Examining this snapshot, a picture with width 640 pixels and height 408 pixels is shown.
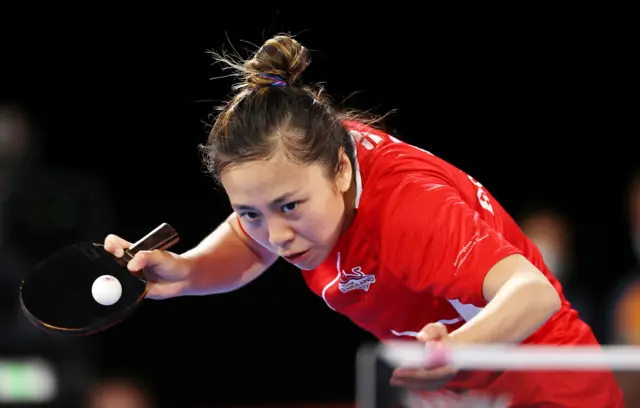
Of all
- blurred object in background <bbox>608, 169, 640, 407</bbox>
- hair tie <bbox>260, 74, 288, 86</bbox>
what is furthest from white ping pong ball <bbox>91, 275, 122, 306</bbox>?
blurred object in background <bbox>608, 169, 640, 407</bbox>

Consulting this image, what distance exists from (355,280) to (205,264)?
0.52 m

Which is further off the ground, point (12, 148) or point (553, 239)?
point (12, 148)

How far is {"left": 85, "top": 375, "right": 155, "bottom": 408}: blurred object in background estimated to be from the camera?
547cm

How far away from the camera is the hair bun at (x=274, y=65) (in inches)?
94.4

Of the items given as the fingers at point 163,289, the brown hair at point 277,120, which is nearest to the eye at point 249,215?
the brown hair at point 277,120

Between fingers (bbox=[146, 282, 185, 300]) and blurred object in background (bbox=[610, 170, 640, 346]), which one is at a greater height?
fingers (bbox=[146, 282, 185, 300])

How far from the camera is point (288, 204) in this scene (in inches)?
85.2

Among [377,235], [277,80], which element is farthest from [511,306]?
[277,80]

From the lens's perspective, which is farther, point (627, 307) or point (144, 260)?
point (627, 307)

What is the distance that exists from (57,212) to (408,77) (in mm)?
3378

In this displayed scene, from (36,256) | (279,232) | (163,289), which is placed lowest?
(36,256)

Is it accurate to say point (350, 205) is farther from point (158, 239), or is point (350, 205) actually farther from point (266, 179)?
point (158, 239)

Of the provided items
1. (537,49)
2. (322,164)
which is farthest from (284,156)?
(537,49)

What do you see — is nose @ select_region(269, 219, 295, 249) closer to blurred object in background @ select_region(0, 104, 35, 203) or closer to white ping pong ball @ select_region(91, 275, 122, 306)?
white ping pong ball @ select_region(91, 275, 122, 306)
